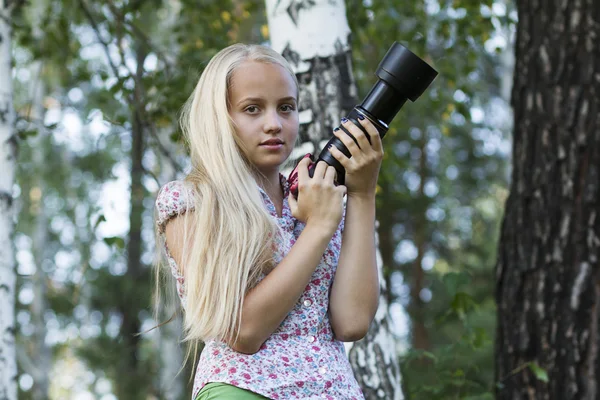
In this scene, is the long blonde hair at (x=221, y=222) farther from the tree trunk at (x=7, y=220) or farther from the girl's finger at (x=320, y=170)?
the tree trunk at (x=7, y=220)

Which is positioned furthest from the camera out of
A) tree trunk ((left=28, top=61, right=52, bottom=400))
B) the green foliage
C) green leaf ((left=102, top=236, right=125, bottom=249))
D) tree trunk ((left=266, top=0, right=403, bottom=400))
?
tree trunk ((left=28, top=61, right=52, bottom=400))

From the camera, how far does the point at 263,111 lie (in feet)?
6.16

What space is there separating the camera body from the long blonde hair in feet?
0.59

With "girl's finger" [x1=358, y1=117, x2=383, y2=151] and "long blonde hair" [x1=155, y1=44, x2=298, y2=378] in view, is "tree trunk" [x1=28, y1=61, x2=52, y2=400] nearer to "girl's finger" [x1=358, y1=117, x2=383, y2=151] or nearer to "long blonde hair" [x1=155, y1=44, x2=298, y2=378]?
"long blonde hair" [x1=155, y1=44, x2=298, y2=378]

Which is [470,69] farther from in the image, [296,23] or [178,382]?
[178,382]

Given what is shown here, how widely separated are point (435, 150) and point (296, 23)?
973 centimetres

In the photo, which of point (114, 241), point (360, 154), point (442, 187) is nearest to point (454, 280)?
point (114, 241)

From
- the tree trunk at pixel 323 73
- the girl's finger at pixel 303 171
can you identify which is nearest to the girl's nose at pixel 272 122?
the girl's finger at pixel 303 171

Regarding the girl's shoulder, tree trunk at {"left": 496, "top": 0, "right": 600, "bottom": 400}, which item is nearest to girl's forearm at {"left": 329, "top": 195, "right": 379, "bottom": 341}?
the girl's shoulder

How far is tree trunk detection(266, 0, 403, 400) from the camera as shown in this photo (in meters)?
2.68

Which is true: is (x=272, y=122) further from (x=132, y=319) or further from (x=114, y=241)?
(x=132, y=319)

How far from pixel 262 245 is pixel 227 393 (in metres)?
0.33

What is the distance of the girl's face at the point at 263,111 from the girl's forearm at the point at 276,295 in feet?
0.90

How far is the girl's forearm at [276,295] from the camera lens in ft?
5.57
